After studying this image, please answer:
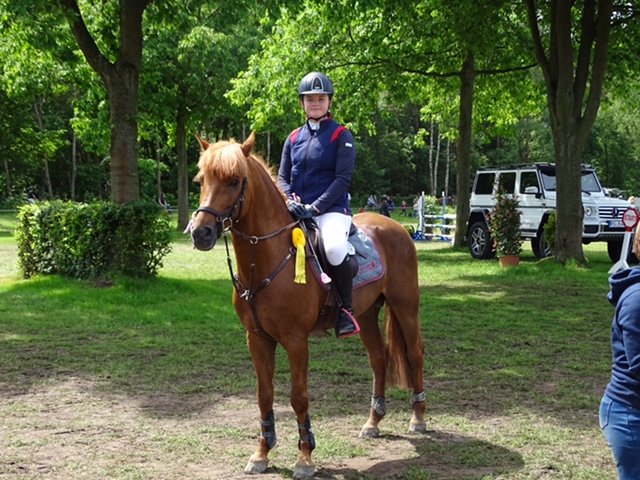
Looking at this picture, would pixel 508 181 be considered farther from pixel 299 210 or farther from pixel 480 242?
pixel 299 210

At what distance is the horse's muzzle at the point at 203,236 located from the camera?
4.43 meters

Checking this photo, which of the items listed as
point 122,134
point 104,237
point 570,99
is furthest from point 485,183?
point 104,237

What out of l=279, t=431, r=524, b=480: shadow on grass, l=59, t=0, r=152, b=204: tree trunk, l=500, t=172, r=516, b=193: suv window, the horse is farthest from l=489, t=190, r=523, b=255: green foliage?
the horse

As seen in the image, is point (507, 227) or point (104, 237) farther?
point (507, 227)

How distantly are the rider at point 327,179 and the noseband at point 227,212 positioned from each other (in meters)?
0.55

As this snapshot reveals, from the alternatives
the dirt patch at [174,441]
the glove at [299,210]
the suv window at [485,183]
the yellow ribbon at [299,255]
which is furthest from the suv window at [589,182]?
the yellow ribbon at [299,255]

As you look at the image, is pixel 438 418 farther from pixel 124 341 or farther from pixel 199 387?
pixel 124 341

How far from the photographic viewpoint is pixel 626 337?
2.98 metres

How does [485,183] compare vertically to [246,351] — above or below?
above

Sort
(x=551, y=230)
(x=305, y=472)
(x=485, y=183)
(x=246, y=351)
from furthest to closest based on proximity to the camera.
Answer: (x=485, y=183) < (x=551, y=230) < (x=246, y=351) < (x=305, y=472)

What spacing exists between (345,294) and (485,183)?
18413mm

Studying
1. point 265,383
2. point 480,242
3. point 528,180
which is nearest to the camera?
point 265,383

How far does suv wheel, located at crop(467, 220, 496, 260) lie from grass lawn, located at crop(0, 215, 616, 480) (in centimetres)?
764

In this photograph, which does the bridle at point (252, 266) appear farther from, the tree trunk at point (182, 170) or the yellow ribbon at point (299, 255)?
the tree trunk at point (182, 170)
